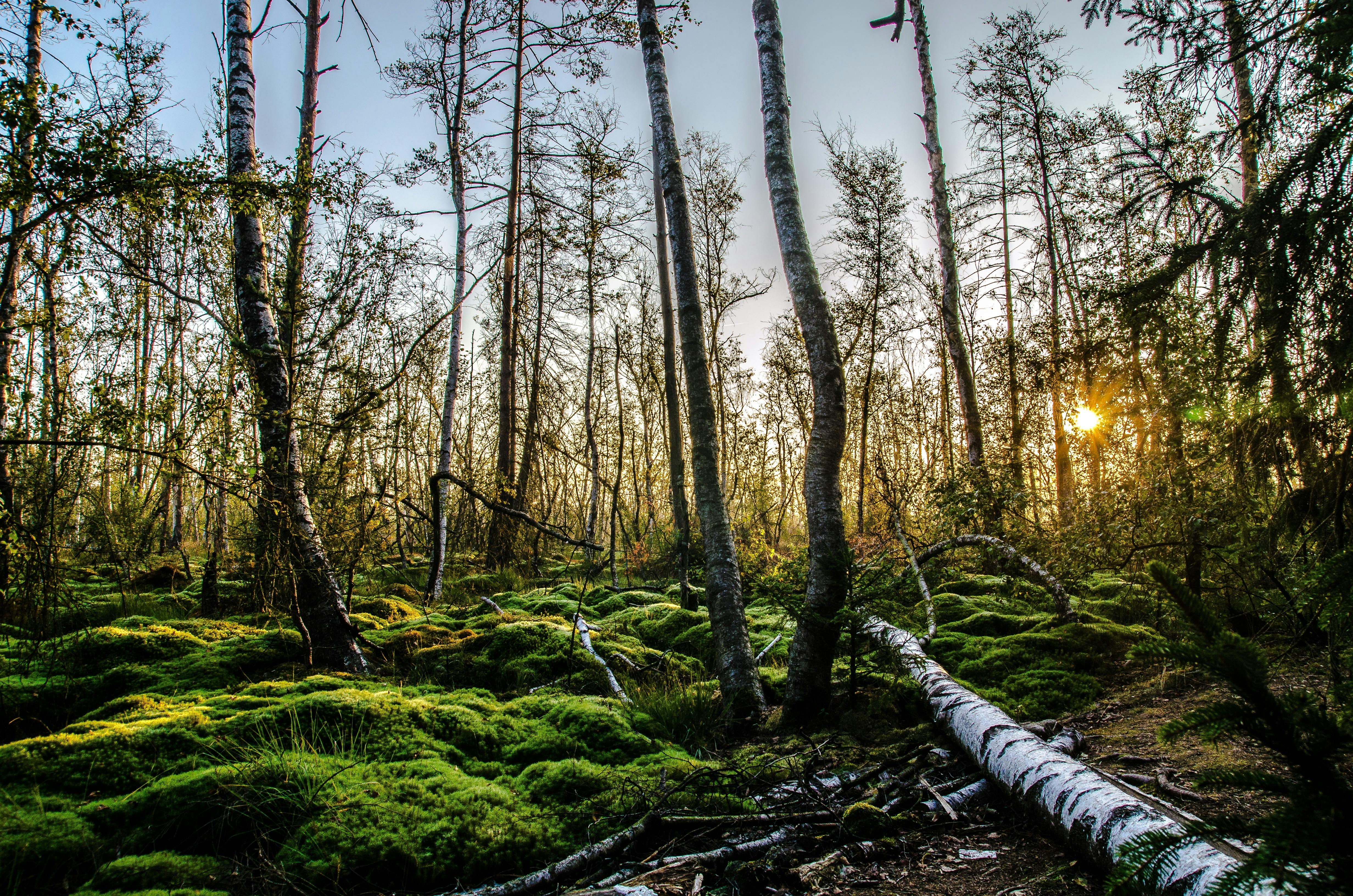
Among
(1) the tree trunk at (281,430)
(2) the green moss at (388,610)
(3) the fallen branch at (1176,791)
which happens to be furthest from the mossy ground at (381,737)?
(3) the fallen branch at (1176,791)

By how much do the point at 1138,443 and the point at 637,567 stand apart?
9.54m

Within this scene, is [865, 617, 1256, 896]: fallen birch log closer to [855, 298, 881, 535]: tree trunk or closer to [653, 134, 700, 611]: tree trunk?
[653, 134, 700, 611]: tree trunk

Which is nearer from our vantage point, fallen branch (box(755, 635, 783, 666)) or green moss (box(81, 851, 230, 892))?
green moss (box(81, 851, 230, 892))

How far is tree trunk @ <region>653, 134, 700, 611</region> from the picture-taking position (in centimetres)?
817

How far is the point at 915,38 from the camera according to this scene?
1138 centimetres

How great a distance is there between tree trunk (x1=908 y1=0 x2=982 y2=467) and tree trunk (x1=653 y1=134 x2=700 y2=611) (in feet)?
15.4

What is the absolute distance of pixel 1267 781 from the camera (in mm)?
885

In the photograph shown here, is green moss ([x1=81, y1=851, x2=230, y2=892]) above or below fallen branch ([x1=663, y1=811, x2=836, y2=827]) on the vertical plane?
above

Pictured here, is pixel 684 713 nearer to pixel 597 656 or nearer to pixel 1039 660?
pixel 597 656

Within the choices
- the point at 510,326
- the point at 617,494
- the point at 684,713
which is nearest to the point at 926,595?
the point at 684,713

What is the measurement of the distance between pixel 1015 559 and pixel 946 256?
22.2ft

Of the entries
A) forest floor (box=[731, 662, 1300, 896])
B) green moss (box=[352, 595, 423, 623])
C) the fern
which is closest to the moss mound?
forest floor (box=[731, 662, 1300, 896])

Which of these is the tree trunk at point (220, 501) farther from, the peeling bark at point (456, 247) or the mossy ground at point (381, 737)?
the peeling bark at point (456, 247)

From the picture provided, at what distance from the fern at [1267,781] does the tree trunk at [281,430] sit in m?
4.99
